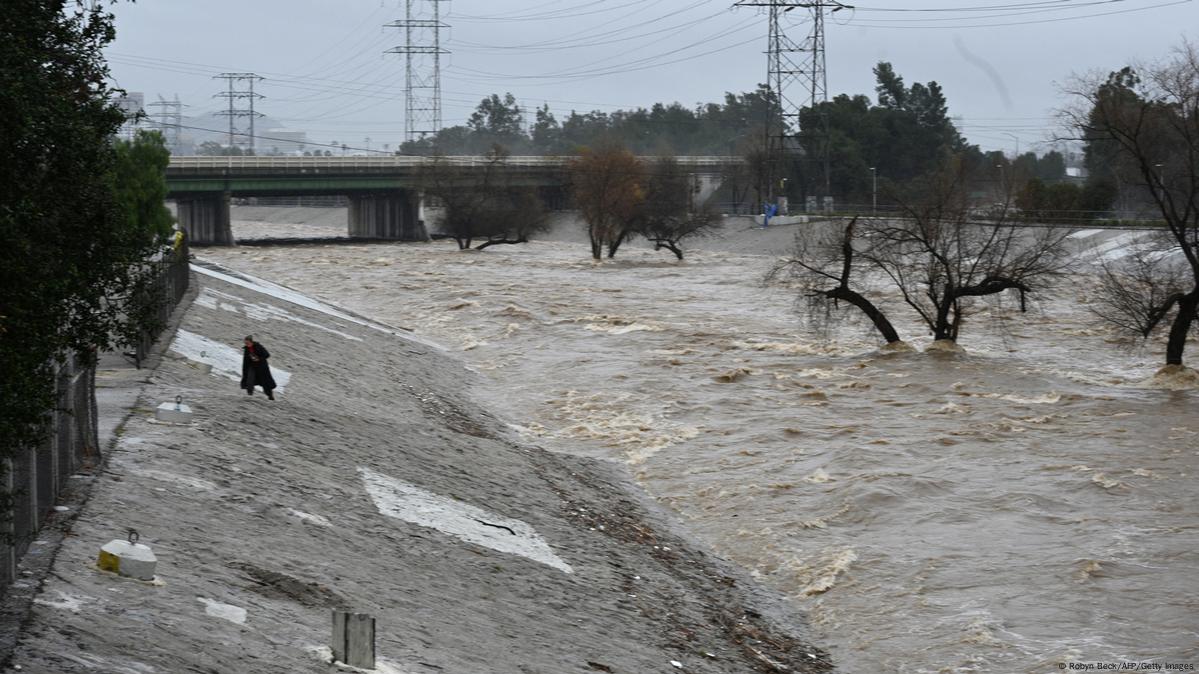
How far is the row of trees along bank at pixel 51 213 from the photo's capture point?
10.7 meters

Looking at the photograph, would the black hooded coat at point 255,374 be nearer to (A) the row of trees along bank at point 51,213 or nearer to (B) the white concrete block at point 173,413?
(B) the white concrete block at point 173,413

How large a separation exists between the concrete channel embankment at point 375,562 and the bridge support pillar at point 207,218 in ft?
288

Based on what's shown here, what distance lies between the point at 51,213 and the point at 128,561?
4.20m

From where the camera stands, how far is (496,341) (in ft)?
173

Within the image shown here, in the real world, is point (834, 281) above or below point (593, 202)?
below

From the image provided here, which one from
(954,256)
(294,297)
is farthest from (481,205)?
(954,256)

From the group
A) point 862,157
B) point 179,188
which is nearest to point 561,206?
point 862,157

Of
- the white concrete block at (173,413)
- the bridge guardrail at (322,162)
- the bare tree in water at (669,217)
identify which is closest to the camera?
the white concrete block at (173,413)

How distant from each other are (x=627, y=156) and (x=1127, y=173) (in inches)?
1578

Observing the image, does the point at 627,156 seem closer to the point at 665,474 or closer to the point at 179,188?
the point at 179,188

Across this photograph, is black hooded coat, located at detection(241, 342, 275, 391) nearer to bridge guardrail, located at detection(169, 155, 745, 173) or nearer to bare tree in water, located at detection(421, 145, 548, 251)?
bare tree in water, located at detection(421, 145, 548, 251)

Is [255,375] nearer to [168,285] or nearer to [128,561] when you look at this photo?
[168,285]

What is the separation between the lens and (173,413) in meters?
23.3

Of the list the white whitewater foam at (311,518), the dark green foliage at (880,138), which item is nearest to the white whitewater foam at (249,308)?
the white whitewater foam at (311,518)
